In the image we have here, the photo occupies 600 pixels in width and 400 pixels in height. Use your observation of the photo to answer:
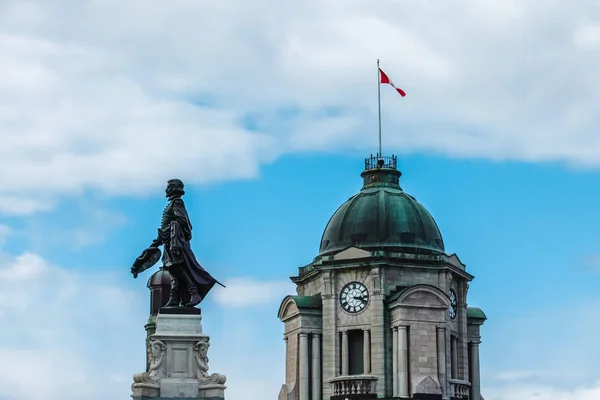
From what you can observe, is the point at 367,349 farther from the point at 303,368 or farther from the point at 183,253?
the point at 183,253

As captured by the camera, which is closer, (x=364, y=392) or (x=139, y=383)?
(x=139, y=383)

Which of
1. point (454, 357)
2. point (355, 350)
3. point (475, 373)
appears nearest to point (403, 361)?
point (355, 350)

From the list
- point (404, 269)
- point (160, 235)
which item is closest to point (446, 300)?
point (404, 269)

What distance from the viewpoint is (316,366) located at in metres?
91.1

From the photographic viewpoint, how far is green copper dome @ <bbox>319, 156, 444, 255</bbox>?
91625 millimetres

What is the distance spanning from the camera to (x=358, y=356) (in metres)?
91.0

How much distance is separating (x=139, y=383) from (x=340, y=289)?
55.8m

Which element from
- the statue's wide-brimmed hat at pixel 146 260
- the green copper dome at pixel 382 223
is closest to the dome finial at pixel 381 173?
the green copper dome at pixel 382 223

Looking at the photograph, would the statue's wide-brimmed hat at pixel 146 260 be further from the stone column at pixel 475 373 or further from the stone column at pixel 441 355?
the stone column at pixel 475 373

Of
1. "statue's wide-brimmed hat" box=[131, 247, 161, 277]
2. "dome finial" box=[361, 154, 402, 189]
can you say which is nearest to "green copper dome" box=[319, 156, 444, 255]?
"dome finial" box=[361, 154, 402, 189]

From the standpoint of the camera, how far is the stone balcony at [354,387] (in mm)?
88375

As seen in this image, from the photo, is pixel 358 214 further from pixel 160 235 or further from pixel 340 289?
pixel 160 235

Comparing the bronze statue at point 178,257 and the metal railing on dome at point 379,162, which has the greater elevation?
the metal railing on dome at point 379,162

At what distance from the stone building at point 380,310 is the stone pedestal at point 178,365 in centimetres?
5182
